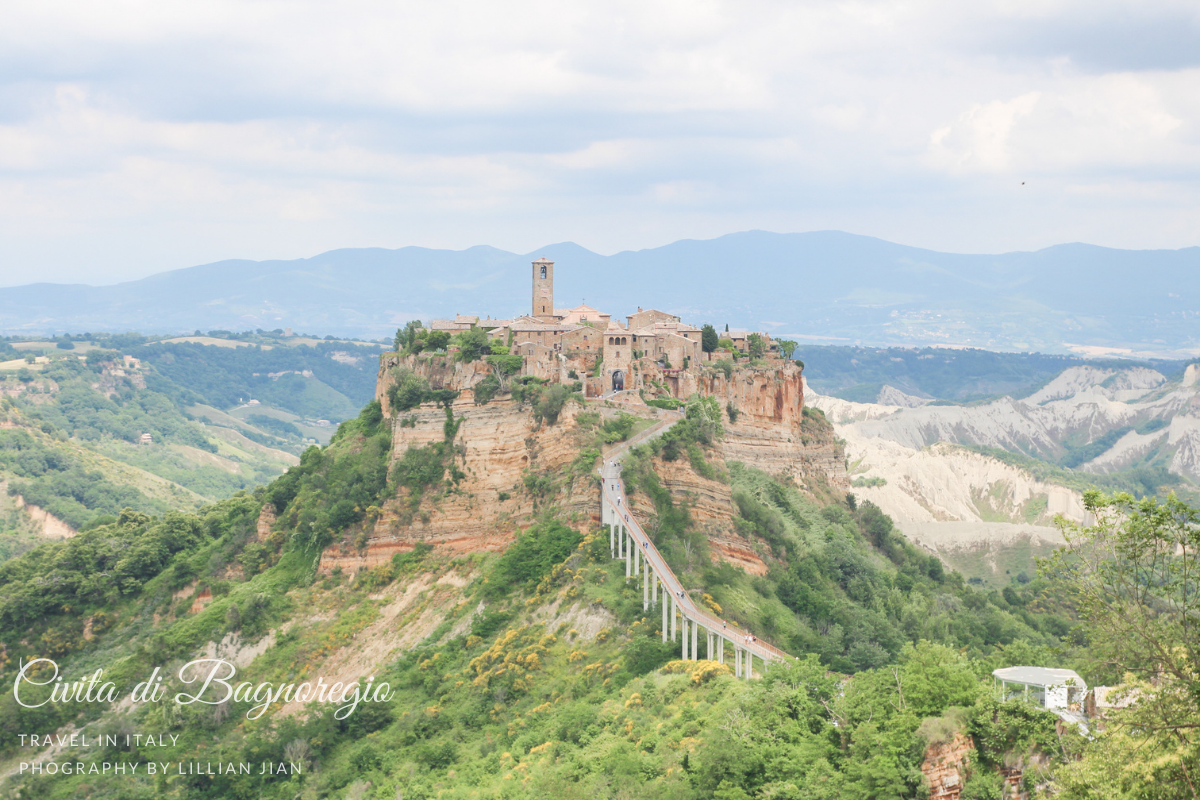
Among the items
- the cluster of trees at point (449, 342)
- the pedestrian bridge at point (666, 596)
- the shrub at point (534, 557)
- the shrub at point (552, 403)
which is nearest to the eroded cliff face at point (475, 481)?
the shrub at point (552, 403)

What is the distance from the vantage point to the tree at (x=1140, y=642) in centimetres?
2569

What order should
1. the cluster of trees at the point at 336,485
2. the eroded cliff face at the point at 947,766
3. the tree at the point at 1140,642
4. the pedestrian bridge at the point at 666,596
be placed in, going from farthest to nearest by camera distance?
the cluster of trees at the point at 336,485 < the pedestrian bridge at the point at 666,596 < the eroded cliff face at the point at 947,766 < the tree at the point at 1140,642

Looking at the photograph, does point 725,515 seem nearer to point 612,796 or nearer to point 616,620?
point 616,620

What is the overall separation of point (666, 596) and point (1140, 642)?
2393cm

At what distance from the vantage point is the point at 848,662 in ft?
173

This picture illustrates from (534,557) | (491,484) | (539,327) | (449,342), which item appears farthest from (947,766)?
(449,342)

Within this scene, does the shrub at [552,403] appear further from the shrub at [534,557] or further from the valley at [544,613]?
the shrub at [534,557]

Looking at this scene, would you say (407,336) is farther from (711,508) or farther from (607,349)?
(711,508)

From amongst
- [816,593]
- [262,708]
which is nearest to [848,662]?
[816,593]

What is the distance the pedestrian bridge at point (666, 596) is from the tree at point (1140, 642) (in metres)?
16.6

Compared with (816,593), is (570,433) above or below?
above

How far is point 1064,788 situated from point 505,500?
137ft

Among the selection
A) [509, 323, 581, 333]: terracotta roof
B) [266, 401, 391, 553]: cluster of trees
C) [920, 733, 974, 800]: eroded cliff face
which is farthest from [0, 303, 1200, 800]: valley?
[509, 323, 581, 333]: terracotta roof

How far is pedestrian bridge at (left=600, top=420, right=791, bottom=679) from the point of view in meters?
47.8
